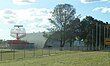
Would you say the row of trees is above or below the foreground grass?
above

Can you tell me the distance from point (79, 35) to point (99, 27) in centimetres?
2008

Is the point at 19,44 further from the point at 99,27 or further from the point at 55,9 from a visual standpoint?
the point at 99,27

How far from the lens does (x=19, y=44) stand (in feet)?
391

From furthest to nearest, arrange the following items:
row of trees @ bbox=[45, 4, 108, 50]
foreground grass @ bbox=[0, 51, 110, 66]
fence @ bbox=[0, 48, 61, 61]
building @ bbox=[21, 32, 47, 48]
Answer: building @ bbox=[21, 32, 47, 48] < row of trees @ bbox=[45, 4, 108, 50] < fence @ bbox=[0, 48, 61, 61] < foreground grass @ bbox=[0, 51, 110, 66]

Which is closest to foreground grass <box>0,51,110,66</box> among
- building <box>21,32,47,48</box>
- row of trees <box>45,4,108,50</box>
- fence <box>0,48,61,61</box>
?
fence <box>0,48,61,61</box>

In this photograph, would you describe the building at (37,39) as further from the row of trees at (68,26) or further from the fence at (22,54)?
the fence at (22,54)

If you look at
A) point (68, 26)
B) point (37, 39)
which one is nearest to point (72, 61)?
point (68, 26)

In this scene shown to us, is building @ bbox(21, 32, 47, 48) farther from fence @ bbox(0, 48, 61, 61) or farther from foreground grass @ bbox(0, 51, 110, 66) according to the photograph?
foreground grass @ bbox(0, 51, 110, 66)

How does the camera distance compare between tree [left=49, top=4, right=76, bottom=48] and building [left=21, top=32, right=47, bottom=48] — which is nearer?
tree [left=49, top=4, right=76, bottom=48]

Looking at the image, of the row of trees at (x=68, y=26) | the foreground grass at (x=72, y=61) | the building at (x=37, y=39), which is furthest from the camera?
the building at (x=37, y=39)

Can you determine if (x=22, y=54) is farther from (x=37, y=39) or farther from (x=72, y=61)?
(x=37, y=39)

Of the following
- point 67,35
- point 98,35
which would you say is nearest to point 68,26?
point 67,35

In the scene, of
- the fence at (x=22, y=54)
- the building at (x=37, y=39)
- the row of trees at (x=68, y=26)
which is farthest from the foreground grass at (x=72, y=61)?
the building at (x=37, y=39)

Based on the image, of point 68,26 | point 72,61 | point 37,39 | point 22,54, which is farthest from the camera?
point 37,39
